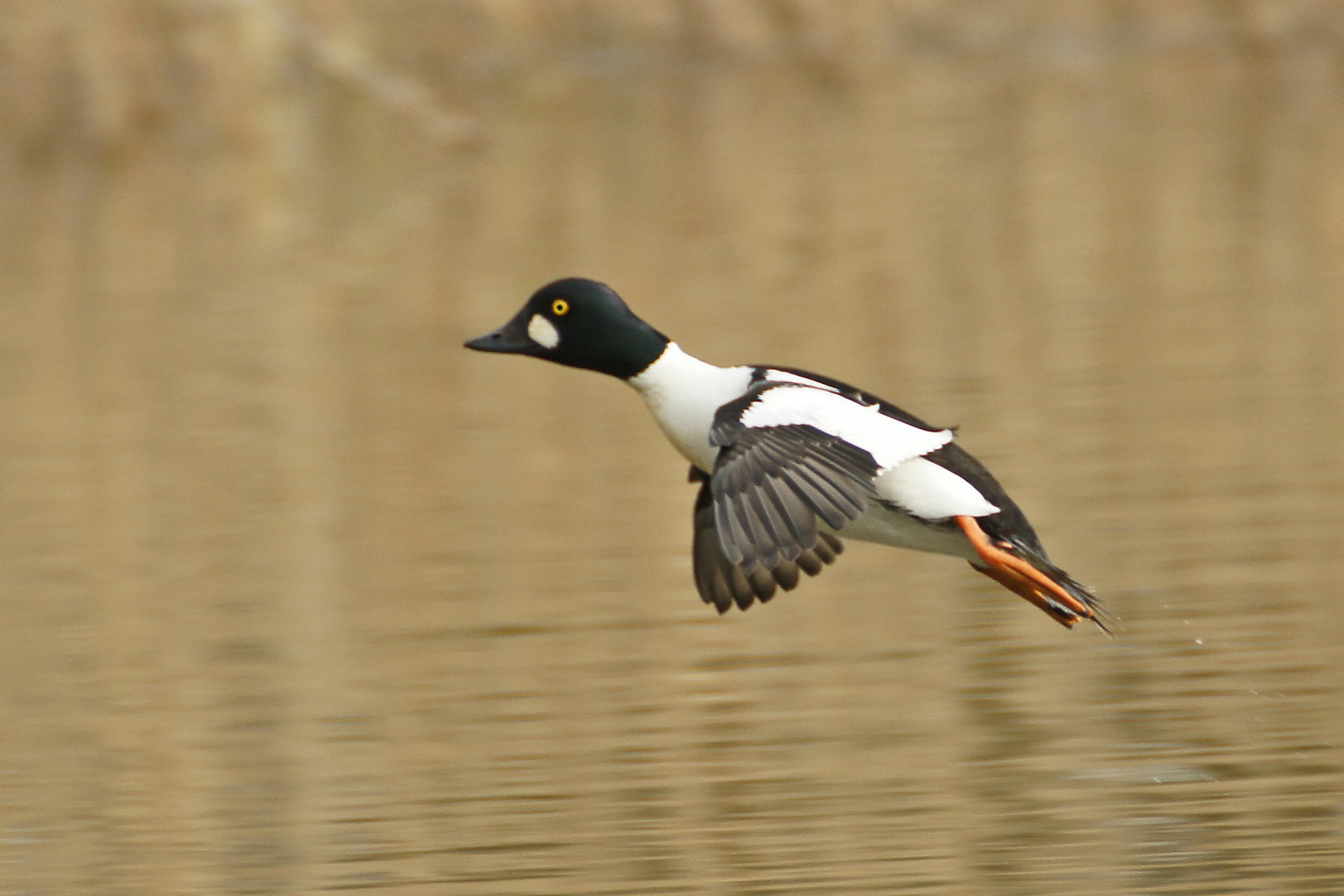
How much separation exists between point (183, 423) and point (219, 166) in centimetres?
1504

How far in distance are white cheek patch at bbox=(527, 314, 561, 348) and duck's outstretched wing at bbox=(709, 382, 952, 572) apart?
2.53 ft

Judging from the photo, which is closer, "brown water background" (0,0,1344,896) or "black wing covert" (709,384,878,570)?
"black wing covert" (709,384,878,570)

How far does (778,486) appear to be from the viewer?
612cm

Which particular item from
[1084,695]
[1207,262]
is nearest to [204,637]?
[1084,695]

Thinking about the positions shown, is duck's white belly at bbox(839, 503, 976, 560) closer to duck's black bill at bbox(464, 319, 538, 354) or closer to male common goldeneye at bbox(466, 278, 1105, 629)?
male common goldeneye at bbox(466, 278, 1105, 629)

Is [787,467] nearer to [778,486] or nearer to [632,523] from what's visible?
[778,486]

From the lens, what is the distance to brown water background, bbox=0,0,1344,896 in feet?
20.9

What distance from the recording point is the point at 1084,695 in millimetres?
7227

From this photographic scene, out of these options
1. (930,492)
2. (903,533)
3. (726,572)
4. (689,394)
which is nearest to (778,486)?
(930,492)

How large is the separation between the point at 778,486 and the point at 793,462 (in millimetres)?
101

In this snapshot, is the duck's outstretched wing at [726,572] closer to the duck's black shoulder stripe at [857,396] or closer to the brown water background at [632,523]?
the brown water background at [632,523]

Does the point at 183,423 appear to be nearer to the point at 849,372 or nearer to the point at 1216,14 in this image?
the point at 849,372

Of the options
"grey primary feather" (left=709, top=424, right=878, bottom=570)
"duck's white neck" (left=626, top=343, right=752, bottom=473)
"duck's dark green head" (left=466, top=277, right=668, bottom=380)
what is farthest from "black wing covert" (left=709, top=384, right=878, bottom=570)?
"duck's dark green head" (left=466, top=277, right=668, bottom=380)

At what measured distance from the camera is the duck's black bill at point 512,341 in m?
7.21
